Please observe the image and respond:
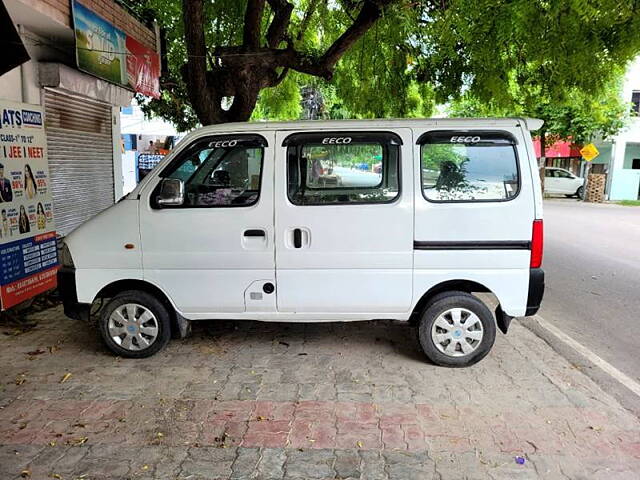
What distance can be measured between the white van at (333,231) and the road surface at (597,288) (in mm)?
1722

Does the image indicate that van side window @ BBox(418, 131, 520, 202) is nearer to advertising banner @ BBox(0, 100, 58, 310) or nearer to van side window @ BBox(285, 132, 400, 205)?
van side window @ BBox(285, 132, 400, 205)

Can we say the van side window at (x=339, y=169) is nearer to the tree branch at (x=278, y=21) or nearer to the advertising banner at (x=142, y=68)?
the advertising banner at (x=142, y=68)

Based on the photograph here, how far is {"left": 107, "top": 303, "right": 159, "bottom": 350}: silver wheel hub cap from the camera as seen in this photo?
4562 mm

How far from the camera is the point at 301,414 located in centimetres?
368

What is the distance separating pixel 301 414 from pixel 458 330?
1.59 m

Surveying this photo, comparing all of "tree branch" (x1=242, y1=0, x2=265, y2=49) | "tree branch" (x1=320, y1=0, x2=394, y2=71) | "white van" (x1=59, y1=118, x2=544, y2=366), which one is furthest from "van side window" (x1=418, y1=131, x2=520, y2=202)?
"tree branch" (x1=242, y1=0, x2=265, y2=49)

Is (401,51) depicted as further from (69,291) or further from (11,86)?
(69,291)

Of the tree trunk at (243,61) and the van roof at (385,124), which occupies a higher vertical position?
the tree trunk at (243,61)

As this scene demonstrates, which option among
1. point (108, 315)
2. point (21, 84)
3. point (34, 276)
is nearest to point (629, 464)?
point (108, 315)

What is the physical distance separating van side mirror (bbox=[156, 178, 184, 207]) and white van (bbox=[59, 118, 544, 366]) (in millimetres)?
13

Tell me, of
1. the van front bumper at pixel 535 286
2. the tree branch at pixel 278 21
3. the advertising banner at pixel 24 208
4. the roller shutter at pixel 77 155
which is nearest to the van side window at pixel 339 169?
the van front bumper at pixel 535 286

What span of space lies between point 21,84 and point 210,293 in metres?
4.21

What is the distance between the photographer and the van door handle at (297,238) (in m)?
4.36

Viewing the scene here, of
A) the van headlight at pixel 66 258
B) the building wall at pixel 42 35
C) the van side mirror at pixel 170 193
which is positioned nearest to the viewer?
the van side mirror at pixel 170 193
